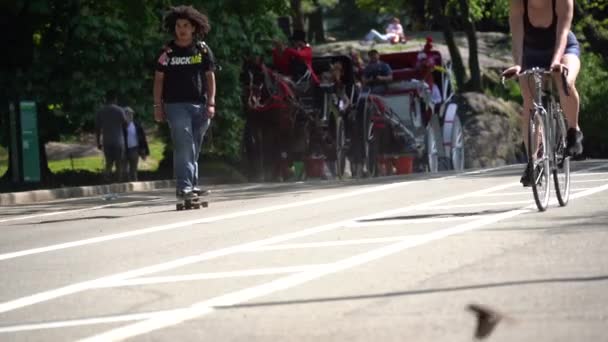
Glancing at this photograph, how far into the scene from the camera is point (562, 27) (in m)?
13.4

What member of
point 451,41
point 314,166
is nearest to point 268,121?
point 314,166

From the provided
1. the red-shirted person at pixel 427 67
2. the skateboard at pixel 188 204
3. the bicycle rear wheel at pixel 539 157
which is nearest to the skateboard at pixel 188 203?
the skateboard at pixel 188 204

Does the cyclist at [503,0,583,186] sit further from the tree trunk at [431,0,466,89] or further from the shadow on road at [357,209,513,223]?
the tree trunk at [431,0,466,89]

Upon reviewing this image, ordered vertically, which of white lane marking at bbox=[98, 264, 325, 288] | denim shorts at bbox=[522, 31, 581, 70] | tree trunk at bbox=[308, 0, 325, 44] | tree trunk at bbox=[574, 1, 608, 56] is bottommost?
white lane marking at bbox=[98, 264, 325, 288]

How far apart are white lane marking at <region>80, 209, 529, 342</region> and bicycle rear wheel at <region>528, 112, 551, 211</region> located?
154 centimetres

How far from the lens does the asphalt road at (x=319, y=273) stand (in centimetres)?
741

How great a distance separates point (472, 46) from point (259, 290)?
36.5 meters

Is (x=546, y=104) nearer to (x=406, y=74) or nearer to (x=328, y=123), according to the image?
(x=328, y=123)

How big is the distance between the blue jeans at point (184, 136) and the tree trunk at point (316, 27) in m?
45.5

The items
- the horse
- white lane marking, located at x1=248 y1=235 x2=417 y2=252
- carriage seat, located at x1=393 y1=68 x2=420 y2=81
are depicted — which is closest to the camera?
white lane marking, located at x1=248 y1=235 x2=417 y2=252

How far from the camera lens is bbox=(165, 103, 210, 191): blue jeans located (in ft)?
55.9

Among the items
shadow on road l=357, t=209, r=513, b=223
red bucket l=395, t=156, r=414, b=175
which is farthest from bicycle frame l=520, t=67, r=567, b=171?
red bucket l=395, t=156, r=414, b=175

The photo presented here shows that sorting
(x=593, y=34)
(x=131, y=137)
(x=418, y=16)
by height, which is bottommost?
(x=131, y=137)

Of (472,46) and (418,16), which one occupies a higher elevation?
(418,16)
